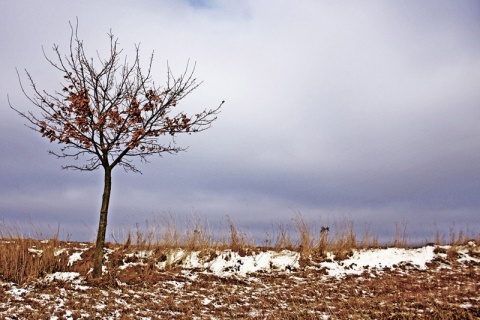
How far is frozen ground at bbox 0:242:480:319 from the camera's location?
19.4ft

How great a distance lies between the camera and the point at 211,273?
9109 millimetres

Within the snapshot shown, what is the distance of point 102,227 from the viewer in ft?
25.3

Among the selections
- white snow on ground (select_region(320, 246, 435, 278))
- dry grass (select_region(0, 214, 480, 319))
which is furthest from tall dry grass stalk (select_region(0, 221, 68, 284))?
white snow on ground (select_region(320, 246, 435, 278))

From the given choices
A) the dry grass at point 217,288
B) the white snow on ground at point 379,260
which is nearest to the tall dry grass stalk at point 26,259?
the dry grass at point 217,288

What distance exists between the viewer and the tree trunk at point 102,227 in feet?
25.1

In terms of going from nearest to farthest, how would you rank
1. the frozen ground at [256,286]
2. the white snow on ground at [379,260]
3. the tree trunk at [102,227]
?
the frozen ground at [256,286]
the tree trunk at [102,227]
the white snow on ground at [379,260]

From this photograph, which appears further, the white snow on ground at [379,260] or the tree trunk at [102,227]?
A: the white snow on ground at [379,260]

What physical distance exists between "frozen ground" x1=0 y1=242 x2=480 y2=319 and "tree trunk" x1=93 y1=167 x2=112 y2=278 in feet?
0.98

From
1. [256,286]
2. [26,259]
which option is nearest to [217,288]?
[256,286]

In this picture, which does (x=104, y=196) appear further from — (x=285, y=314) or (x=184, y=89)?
(x=285, y=314)

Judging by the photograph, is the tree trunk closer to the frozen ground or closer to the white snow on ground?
the frozen ground

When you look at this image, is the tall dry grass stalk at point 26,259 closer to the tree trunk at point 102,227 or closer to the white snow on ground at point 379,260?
A: the tree trunk at point 102,227

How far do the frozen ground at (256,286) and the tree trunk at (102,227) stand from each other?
30cm

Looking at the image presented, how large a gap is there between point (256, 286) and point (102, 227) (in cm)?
336
